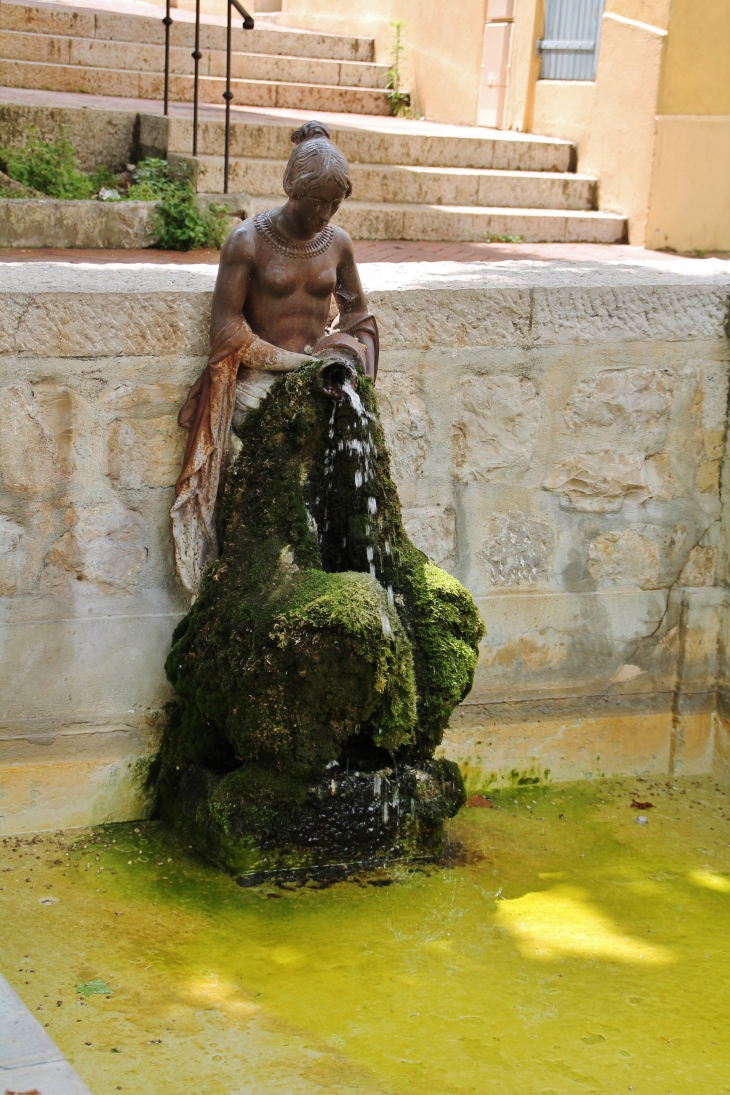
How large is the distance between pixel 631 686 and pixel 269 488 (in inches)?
69.6

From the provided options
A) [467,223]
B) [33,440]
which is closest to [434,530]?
[33,440]

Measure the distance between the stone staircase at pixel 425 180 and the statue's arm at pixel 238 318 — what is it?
13.4 ft

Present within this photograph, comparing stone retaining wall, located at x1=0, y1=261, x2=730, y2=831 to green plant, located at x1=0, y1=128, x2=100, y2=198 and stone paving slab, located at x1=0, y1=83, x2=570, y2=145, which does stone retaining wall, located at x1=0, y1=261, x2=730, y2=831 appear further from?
stone paving slab, located at x1=0, y1=83, x2=570, y2=145

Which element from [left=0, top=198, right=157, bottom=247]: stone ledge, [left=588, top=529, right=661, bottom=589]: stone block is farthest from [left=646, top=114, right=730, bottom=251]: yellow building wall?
[left=588, top=529, right=661, bottom=589]: stone block

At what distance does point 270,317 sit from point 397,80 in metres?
8.79

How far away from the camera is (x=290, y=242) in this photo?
13.4 ft

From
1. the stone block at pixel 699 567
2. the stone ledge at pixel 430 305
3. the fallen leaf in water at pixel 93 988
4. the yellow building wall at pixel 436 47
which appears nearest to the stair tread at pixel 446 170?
the yellow building wall at pixel 436 47

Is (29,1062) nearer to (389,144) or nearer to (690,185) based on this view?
(389,144)

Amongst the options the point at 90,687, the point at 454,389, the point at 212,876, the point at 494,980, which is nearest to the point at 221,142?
the point at 454,389

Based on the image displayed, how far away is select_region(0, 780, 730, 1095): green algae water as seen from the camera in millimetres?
3258

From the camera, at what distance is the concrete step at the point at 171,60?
10102 millimetres

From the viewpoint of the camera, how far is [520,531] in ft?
15.9

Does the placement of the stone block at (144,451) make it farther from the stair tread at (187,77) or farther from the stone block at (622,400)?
the stair tread at (187,77)

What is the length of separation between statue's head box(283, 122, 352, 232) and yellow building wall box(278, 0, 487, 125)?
26.2ft
